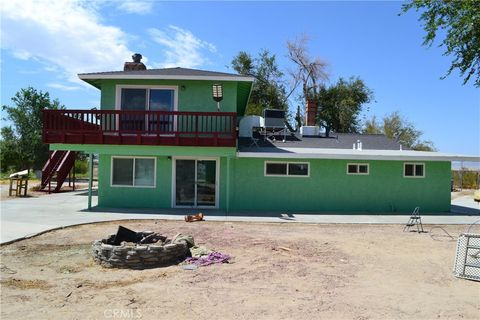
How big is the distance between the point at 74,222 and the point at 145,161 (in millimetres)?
4607

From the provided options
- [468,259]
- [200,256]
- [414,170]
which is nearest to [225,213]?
[200,256]

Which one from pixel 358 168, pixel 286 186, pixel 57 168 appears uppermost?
pixel 358 168

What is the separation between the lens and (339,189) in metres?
16.7

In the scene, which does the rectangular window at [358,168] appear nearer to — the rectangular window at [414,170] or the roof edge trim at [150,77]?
the rectangular window at [414,170]

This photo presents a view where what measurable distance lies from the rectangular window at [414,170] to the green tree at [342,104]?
817 inches

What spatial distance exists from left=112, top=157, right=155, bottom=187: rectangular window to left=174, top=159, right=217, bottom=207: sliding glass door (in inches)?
41.6

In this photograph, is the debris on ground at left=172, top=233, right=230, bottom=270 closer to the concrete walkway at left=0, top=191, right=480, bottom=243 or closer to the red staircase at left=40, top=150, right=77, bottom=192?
the concrete walkway at left=0, top=191, right=480, bottom=243

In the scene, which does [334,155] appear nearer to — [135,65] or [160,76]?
[160,76]

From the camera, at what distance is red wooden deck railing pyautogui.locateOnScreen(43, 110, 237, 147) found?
50.9ft

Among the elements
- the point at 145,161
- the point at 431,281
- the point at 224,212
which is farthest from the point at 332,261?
the point at 145,161

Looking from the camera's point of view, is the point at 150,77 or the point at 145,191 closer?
the point at 150,77

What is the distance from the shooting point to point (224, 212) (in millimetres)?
15562

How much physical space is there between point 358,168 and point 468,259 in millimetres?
9121

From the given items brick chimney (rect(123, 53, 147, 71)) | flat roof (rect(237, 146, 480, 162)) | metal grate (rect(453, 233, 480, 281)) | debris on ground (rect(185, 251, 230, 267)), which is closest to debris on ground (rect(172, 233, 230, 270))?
debris on ground (rect(185, 251, 230, 267))
